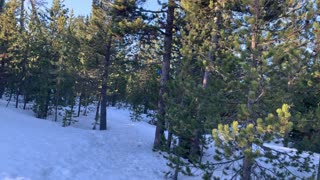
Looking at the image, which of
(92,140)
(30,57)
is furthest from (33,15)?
(92,140)

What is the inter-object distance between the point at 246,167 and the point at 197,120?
1.76m

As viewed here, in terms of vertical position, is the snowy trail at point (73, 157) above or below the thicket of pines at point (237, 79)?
below

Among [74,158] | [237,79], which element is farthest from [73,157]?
[237,79]

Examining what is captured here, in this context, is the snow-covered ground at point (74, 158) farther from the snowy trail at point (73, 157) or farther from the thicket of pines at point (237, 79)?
the thicket of pines at point (237, 79)

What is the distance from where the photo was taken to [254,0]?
24.8 ft

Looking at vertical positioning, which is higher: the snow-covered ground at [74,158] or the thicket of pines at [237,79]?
the thicket of pines at [237,79]

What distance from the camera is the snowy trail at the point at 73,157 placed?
33.0 ft

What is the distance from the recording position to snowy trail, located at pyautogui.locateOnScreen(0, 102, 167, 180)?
1006 centimetres

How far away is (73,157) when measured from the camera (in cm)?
1249

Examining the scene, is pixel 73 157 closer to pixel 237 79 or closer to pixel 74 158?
pixel 74 158

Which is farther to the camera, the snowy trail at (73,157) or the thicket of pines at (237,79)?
the snowy trail at (73,157)

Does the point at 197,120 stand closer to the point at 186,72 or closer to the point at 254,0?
the point at 186,72

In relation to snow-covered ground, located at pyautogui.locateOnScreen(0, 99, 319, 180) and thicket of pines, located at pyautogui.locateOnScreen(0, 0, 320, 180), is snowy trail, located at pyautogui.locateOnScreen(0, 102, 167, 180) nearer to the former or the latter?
snow-covered ground, located at pyautogui.locateOnScreen(0, 99, 319, 180)

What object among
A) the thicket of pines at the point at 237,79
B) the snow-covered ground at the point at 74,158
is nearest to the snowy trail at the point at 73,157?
the snow-covered ground at the point at 74,158
